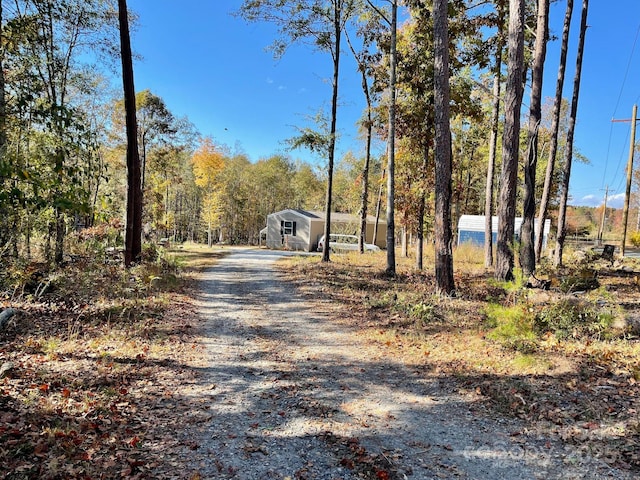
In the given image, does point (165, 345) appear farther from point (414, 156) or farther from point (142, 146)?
point (142, 146)

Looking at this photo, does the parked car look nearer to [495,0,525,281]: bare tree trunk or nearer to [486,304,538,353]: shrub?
[495,0,525,281]: bare tree trunk

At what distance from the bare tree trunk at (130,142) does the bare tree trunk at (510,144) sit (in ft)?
31.0

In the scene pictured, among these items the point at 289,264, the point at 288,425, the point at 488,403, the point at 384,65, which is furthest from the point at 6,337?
the point at 384,65

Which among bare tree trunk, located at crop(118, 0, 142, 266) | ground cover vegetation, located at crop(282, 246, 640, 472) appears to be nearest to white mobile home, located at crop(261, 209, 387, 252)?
bare tree trunk, located at crop(118, 0, 142, 266)

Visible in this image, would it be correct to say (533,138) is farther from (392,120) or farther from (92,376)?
(92,376)

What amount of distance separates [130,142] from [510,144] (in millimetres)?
9776

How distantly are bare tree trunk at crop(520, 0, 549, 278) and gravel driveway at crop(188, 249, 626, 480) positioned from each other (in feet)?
19.3

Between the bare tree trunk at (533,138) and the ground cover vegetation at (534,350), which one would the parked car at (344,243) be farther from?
the ground cover vegetation at (534,350)

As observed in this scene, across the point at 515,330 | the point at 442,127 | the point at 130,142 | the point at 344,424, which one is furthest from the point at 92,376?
the point at 130,142

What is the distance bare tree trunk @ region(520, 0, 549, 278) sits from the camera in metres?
9.05

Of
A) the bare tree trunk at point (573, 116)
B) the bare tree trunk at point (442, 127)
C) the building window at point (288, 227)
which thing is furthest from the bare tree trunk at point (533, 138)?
the building window at point (288, 227)

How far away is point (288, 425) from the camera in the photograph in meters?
3.61

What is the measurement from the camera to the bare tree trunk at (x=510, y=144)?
816 centimetres

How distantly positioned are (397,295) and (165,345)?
502 cm
